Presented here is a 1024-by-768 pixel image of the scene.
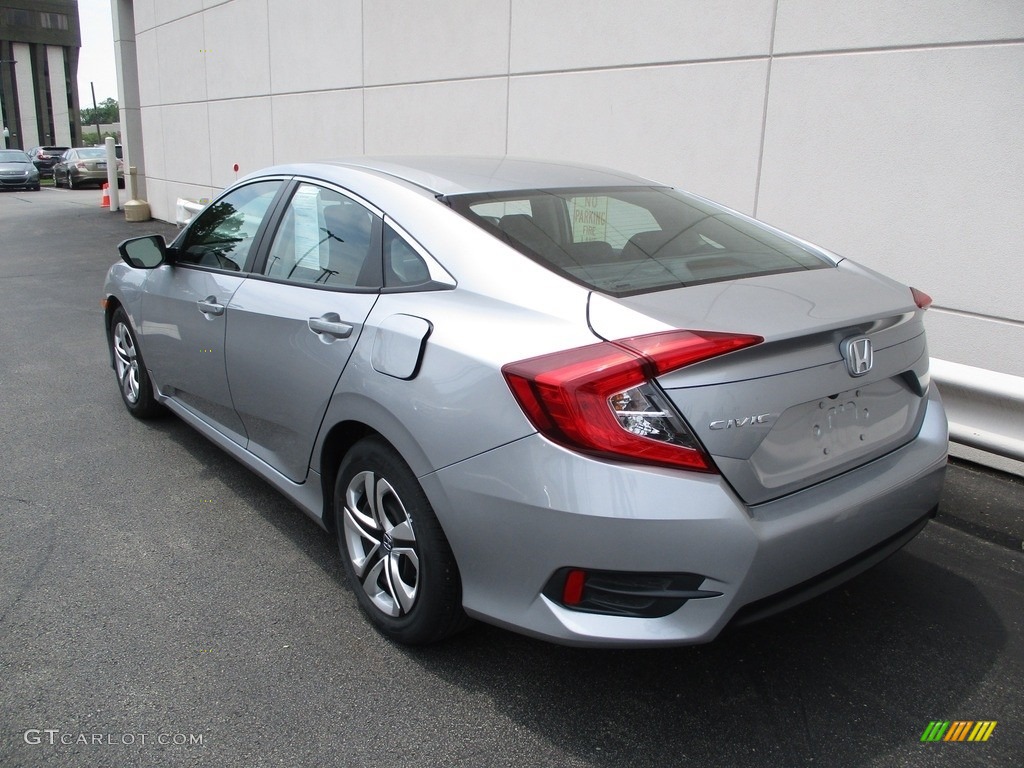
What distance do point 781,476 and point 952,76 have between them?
3686mm

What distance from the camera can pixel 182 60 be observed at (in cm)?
1595

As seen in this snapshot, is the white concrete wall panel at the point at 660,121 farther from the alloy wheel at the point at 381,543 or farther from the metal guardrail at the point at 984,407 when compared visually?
the alloy wheel at the point at 381,543

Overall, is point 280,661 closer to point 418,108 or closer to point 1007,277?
point 1007,277

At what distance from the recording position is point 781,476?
238 centimetres

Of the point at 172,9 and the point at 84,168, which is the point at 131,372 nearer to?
the point at 172,9

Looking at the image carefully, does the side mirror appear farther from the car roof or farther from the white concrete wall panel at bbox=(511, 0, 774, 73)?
the white concrete wall panel at bbox=(511, 0, 774, 73)

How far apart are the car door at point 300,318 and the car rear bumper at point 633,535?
78cm

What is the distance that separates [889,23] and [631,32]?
90.2 inches

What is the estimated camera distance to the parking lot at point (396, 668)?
2.49 meters

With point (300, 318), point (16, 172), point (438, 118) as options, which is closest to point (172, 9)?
point (438, 118)

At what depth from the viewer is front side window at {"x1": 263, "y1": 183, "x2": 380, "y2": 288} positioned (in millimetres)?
3150

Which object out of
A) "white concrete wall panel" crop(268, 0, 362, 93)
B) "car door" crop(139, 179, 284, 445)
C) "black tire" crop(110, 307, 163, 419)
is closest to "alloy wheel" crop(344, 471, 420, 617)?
"car door" crop(139, 179, 284, 445)

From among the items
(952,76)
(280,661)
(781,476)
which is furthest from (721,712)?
(952,76)

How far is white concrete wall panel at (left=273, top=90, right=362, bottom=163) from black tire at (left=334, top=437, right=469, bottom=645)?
806 centimetres
